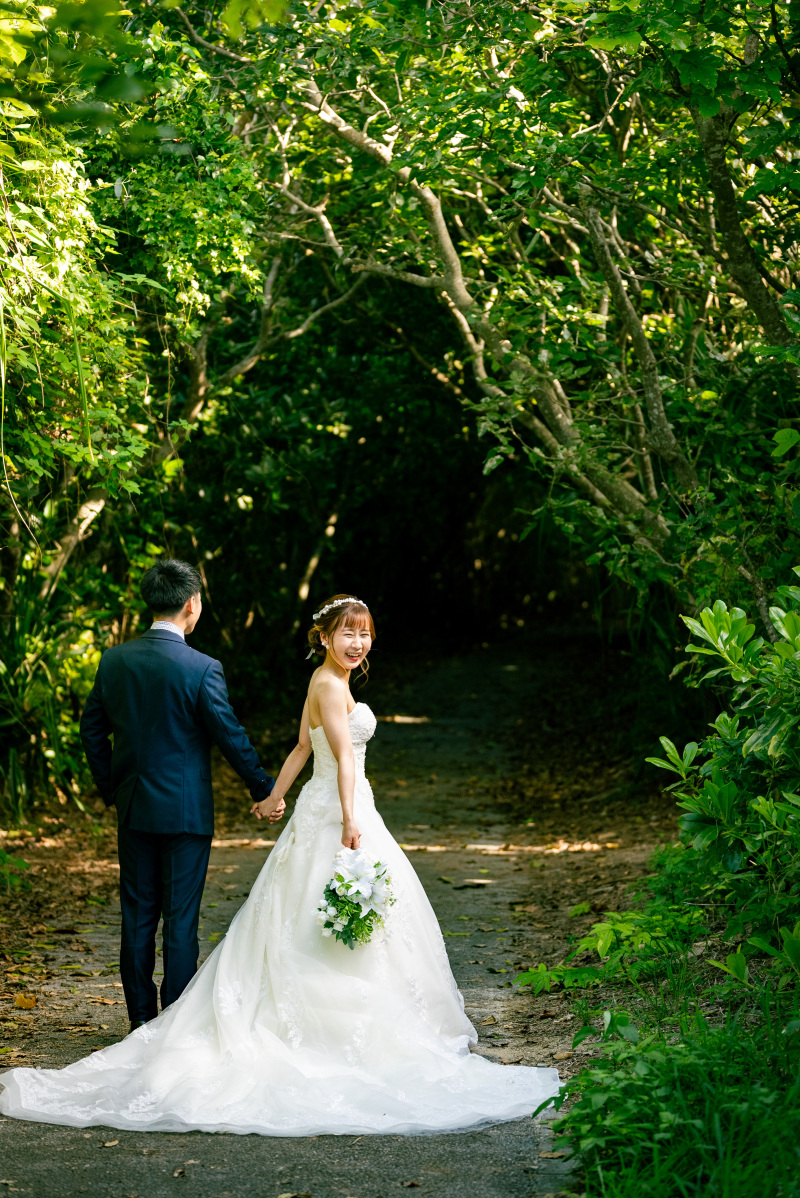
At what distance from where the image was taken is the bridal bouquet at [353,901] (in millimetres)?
4246

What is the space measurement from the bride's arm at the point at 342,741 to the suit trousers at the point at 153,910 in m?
0.61

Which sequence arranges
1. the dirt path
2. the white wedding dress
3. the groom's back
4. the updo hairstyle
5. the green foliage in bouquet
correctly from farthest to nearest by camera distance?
the updo hairstyle, the groom's back, the green foliage in bouquet, the white wedding dress, the dirt path

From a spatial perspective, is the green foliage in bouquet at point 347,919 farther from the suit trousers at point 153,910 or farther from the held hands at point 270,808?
the suit trousers at point 153,910

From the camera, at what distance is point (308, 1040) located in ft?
13.5

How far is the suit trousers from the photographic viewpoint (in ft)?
14.6

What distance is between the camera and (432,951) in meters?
4.59

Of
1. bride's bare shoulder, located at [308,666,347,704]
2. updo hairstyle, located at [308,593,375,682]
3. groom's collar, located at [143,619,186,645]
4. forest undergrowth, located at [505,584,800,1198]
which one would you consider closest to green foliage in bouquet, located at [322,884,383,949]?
bride's bare shoulder, located at [308,666,347,704]

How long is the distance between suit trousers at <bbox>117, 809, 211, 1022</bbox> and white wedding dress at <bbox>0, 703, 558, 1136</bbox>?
0.17 meters

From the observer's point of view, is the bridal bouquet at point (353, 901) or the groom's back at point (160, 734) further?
the groom's back at point (160, 734)

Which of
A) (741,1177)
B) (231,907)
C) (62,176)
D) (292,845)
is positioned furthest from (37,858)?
(741,1177)

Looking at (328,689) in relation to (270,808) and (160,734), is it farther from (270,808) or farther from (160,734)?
(160,734)

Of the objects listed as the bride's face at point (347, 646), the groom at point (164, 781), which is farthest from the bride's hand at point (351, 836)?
the bride's face at point (347, 646)

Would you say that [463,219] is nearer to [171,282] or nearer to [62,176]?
[171,282]

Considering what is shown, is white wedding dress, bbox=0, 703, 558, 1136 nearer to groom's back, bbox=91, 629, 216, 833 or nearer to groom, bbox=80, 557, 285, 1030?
groom, bbox=80, 557, 285, 1030
